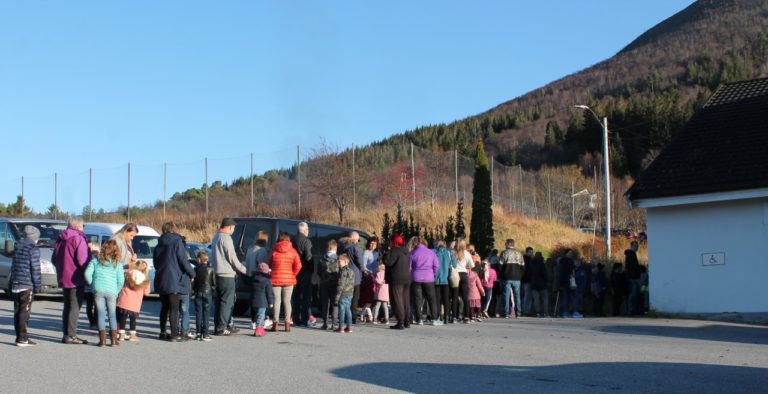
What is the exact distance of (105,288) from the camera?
43.5ft

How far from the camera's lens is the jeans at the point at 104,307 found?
43.2 ft

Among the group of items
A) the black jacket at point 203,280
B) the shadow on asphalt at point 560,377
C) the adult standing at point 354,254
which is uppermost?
the adult standing at point 354,254

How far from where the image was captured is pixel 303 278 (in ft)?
55.0

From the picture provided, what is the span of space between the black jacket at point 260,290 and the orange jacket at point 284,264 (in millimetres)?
167

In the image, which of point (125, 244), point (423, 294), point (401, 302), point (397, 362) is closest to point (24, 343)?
point (125, 244)

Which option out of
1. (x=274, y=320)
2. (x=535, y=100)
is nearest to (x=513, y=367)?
(x=274, y=320)

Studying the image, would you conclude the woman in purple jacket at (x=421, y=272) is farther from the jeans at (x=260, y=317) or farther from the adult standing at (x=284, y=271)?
the jeans at (x=260, y=317)

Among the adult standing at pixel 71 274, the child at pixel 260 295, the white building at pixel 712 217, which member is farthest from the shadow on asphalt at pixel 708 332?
the adult standing at pixel 71 274

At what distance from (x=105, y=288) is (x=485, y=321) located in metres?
9.56

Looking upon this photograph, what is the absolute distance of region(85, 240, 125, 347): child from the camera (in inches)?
520

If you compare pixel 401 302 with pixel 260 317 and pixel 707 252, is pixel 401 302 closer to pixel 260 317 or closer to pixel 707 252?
pixel 260 317

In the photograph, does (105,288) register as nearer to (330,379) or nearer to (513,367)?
(330,379)

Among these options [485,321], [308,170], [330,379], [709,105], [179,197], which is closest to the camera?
[330,379]

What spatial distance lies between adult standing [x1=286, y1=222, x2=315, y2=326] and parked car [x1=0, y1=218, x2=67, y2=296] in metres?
7.19
